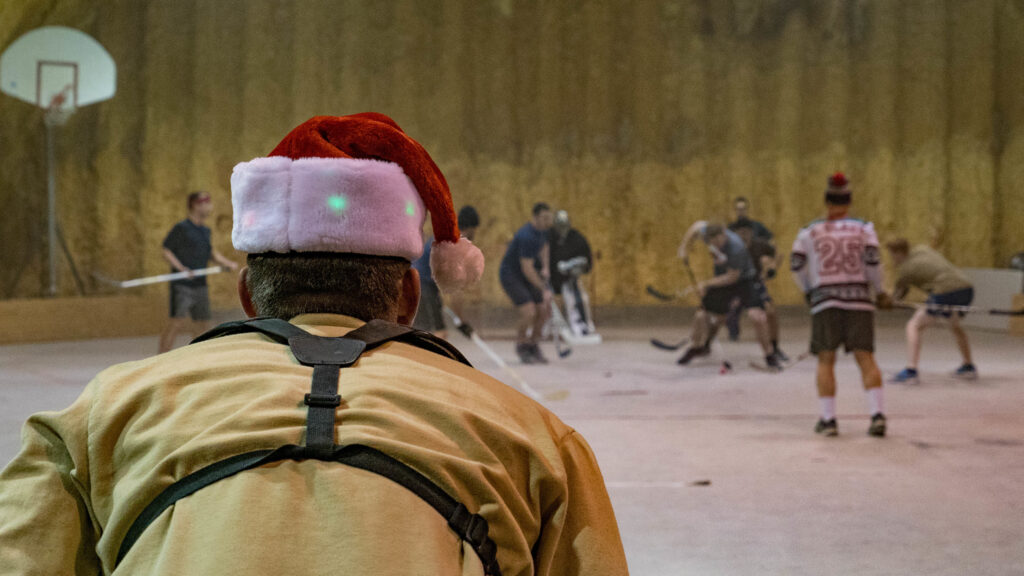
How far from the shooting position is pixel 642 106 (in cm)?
1641

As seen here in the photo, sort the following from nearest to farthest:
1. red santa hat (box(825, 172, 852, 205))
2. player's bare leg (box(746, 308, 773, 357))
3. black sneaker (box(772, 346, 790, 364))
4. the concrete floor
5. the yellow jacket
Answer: the yellow jacket → the concrete floor → red santa hat (box(825, 172, 852, 205)) → player's bare leg (box(746, 308, 773, 357)) → black sneaker (box(772, 346, 790, 364))

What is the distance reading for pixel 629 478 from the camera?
5348mm

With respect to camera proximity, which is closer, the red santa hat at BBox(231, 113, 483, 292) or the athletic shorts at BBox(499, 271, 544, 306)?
the red santa hat at BBox(231, 113, 483, 292)

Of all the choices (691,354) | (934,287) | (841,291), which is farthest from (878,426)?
(691,354)

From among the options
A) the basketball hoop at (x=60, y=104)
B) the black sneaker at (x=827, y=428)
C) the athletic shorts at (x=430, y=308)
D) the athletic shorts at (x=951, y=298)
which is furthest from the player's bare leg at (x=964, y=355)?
the basketball hoop at (x=60, y=104)

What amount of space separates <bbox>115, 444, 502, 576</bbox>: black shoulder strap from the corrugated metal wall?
1518 cm

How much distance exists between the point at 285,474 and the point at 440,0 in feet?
51.6

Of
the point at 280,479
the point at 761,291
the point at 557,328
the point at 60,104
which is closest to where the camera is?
the point at 280,479

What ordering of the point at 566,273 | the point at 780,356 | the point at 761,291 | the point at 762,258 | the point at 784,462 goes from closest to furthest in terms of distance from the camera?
the point at 784,462 → the point at 780,356 → the point at 761,291 → the point at 566,273 → the point at 762,258

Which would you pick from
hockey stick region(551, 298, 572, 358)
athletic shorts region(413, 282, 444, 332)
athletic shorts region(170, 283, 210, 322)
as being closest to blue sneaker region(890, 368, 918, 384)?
hockey stick region(551, 298, 572, 358)

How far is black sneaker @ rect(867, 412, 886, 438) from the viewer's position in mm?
6500

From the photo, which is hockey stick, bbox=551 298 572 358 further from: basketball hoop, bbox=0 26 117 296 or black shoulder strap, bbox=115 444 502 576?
black shoulder strap, bbox=115 444 502 576

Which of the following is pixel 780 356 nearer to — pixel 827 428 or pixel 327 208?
pixel 827 428

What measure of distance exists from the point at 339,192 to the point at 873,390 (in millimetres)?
5727
